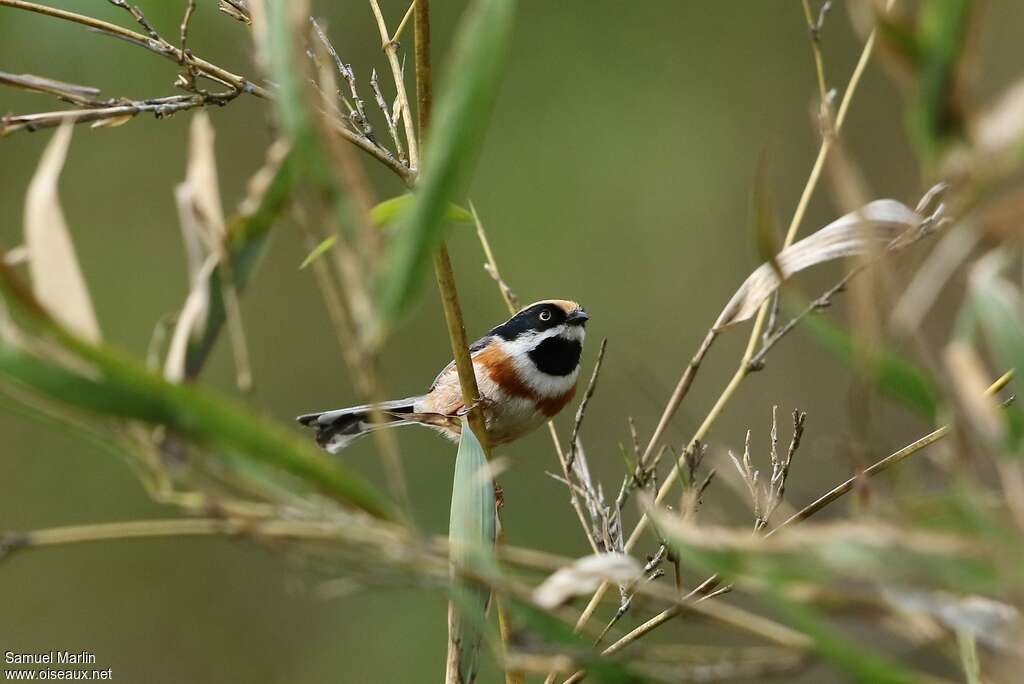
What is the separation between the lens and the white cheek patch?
153 inches

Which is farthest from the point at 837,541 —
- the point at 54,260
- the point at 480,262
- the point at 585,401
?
the point at 480,262

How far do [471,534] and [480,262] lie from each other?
6901mm

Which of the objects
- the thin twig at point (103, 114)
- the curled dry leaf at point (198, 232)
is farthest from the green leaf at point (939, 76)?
the thin twig at point (103, 114)

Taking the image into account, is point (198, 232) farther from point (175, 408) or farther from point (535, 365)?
point (535, 365)

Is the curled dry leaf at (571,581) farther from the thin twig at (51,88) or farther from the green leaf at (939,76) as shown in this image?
the thin twig at (51,88)

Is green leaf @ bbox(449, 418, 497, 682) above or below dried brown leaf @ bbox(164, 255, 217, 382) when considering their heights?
below

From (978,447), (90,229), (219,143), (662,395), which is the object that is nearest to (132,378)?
(978,447)

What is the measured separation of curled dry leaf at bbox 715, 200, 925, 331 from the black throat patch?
2.19 m

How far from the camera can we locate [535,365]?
3920mm

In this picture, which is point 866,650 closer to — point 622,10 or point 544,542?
point 544,542

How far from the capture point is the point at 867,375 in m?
1.05

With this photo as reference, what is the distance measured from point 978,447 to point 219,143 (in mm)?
7184

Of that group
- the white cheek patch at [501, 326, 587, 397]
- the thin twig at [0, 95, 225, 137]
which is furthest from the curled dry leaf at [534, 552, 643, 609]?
the white cheek patch at [501, 326, 587, 397]

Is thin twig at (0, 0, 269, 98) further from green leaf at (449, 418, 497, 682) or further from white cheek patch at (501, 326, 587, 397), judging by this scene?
white cheek patch at (501, 326, 587, 397)
